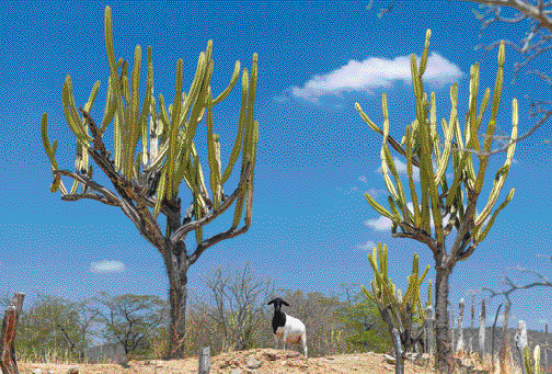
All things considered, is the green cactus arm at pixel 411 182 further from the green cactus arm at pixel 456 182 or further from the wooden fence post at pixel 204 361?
the wooden fence post at pixel 204 361

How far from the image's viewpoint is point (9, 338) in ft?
22.6

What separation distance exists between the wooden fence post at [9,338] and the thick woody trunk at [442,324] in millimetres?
7242

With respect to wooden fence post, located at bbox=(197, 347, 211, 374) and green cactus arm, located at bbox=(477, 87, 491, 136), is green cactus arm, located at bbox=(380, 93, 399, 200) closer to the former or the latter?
green cactus arm, located at bbox=(477, 87, 491, 136)

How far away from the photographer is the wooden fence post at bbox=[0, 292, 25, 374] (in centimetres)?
681

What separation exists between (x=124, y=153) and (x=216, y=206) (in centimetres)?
227

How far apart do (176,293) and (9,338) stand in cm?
472

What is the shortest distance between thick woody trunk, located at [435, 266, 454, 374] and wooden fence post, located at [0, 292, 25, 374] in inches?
285

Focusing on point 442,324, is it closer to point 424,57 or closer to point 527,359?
point 527,359

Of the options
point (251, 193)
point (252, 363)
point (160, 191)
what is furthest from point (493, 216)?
point (160, 191)

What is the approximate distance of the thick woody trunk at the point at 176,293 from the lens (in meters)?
11.2

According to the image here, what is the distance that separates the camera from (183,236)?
38.6 ft

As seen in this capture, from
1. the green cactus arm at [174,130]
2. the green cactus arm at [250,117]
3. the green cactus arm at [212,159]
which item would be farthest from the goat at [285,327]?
the green cactus arm at [174,130]

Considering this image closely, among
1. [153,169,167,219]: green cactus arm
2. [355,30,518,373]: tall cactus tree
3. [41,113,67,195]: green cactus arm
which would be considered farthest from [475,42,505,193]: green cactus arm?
[41,113,67,195]: green cactus arm

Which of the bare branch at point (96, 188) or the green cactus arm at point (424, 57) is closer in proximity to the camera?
the green cactus arm at point (424, 57)
